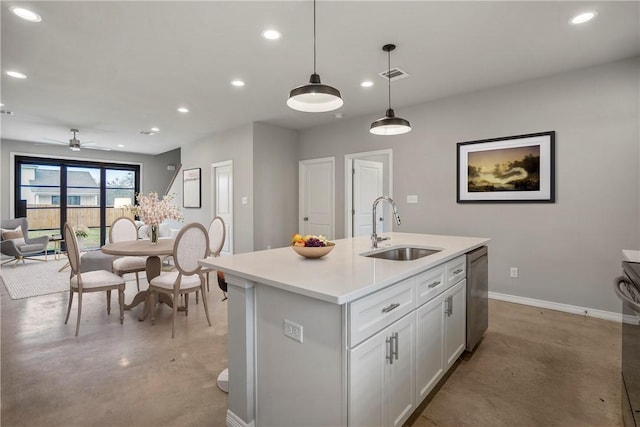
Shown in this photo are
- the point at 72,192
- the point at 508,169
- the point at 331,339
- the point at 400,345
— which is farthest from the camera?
the point at 72,192

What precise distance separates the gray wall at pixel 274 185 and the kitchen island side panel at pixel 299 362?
421 cm

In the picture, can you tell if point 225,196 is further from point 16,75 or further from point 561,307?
point 561,307

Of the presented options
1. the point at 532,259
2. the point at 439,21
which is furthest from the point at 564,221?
the point at 439,21

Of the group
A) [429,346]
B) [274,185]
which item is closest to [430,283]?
[429,346]

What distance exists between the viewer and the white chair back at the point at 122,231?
13.7ft

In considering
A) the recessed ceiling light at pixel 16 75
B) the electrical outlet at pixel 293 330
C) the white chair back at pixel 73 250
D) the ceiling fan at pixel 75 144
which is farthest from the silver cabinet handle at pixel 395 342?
the ceiling fan at pixel 75 144

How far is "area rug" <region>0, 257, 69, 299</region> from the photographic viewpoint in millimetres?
4344

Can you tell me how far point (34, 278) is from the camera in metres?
5.09

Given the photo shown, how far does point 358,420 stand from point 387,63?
311 cm

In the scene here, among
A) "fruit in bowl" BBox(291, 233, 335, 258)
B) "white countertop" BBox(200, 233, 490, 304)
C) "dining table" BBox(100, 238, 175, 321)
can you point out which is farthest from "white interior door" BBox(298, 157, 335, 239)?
"fruit in bowl" BBox(291, 233, 335, 258)

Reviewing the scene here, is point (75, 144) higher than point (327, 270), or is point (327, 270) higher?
point (75, 144)

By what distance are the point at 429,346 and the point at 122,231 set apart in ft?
13.4

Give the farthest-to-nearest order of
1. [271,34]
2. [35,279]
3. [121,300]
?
[35,279], [121,300], [271,34]

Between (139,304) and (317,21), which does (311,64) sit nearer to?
(317,21)
